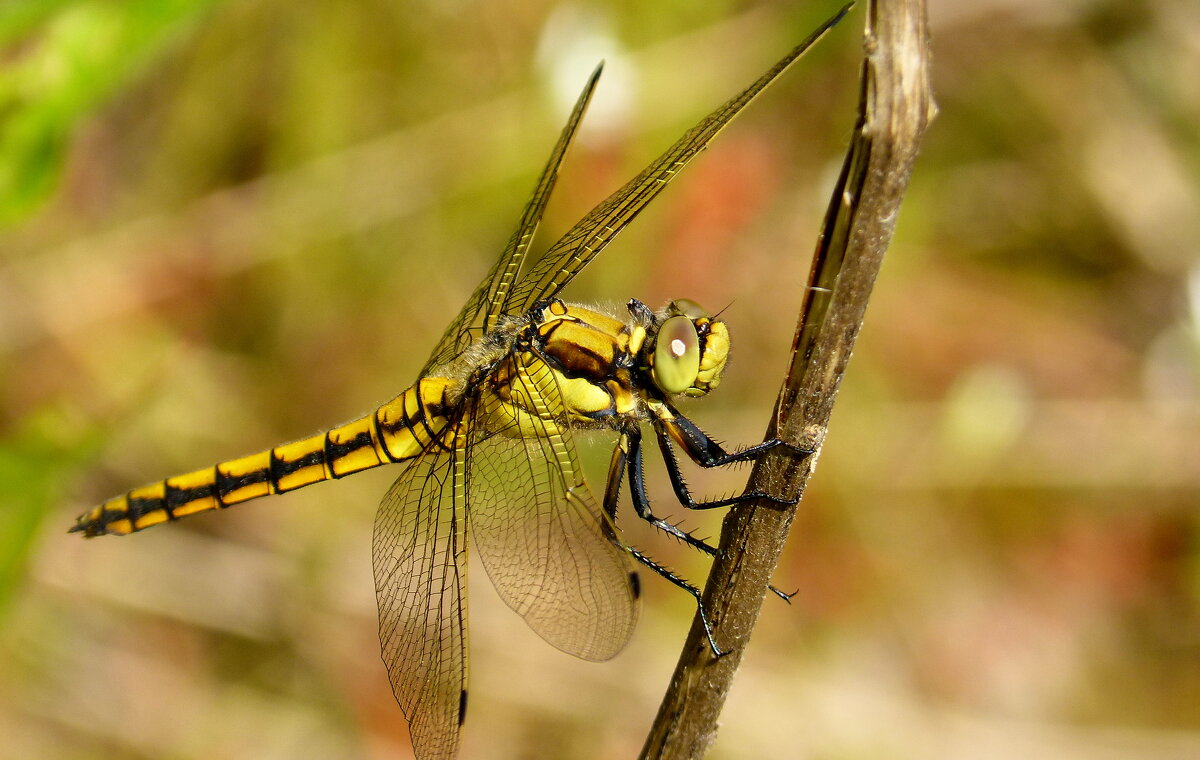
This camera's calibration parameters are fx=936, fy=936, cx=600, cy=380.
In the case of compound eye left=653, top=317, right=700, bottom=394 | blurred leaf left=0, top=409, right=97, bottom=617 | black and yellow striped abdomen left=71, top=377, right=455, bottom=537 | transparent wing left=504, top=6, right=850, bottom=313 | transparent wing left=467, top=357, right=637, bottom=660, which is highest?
transparent wing left=504, top=6, right=850, bottom=313

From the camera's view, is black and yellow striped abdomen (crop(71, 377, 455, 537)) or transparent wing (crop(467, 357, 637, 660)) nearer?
transparent wing (crop(467, 357, 637, 660))

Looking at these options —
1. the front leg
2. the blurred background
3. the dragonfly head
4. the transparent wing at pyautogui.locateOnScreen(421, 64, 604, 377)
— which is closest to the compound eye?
the dragonfly head

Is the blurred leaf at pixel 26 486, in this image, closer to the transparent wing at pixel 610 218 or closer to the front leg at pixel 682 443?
the transparent wing at pixel 610 218

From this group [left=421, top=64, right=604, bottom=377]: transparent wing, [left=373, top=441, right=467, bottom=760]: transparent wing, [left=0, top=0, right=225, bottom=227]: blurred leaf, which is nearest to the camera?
[left=0, top=0, right=225, bottom=227]: blurred leaf

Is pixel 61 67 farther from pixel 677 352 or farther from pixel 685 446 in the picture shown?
pixel 685 446

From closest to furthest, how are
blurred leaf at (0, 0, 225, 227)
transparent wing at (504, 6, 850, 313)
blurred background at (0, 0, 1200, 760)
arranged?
blurred leaf at (0, 0, 225, 227)
transparent wing at (504, 6, 850, 313)
blurred background at (0, 0, 1200, 760)

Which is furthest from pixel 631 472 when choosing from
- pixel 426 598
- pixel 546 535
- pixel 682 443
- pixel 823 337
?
pixel 823 337

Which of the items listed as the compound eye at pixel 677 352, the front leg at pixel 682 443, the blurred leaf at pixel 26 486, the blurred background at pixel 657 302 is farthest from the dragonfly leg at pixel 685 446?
the blurred leaf at pixel 26 486

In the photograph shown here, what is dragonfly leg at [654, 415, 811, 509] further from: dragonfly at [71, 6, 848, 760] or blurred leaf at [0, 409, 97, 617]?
blurred leaf at [0, 409, 97, 617]
